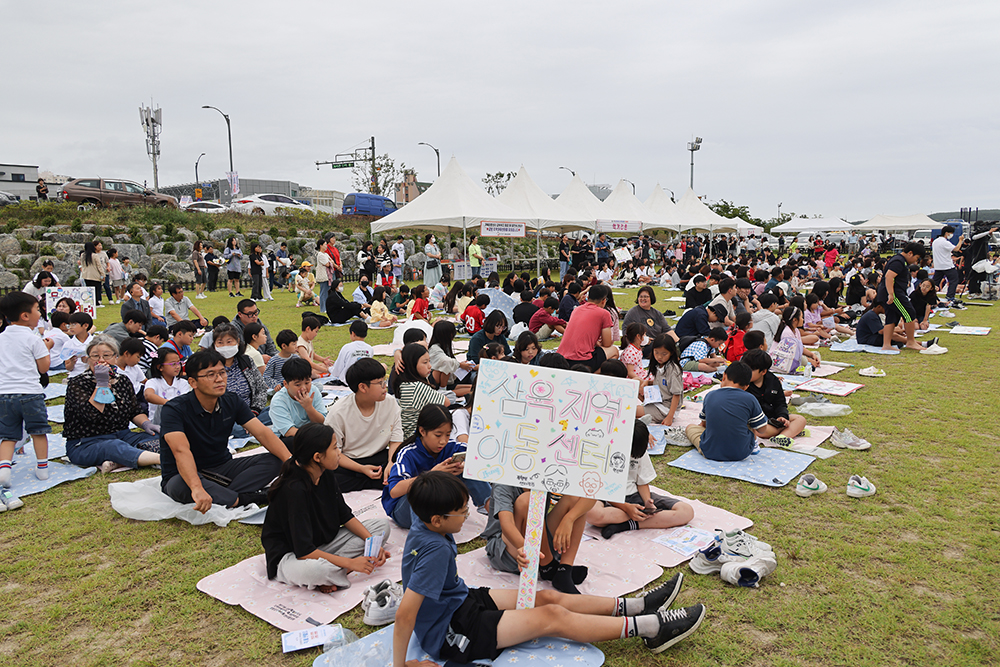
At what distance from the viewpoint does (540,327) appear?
11.4m

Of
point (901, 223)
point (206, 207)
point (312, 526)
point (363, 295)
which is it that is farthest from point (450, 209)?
point (901, 223)

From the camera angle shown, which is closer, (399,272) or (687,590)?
(687,590)

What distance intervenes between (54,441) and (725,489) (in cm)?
649

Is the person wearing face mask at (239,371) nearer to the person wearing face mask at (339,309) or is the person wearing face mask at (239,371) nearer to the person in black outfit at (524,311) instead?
the person in black outfit at (524,311)

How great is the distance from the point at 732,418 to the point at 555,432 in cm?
297

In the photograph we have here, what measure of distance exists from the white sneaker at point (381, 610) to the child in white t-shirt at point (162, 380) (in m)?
3.65

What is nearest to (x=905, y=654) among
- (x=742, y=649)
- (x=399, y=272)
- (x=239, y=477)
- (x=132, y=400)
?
(x=742, y=649)

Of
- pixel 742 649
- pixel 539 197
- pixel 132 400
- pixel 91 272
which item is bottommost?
pixel 742 649

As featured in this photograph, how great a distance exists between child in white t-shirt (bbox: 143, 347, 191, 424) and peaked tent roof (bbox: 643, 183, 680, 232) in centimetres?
2557

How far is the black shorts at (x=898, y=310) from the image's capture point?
10.3 metres

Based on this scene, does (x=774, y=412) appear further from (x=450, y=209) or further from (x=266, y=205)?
(x=266, y=205)

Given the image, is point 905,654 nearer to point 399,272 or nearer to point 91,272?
point 91,272

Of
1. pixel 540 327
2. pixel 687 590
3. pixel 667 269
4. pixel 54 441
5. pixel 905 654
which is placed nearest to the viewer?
pixel 905 654

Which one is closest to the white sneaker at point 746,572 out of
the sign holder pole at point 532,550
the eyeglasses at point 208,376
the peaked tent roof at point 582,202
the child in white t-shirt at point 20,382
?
the sign holder pole at point 532,550
